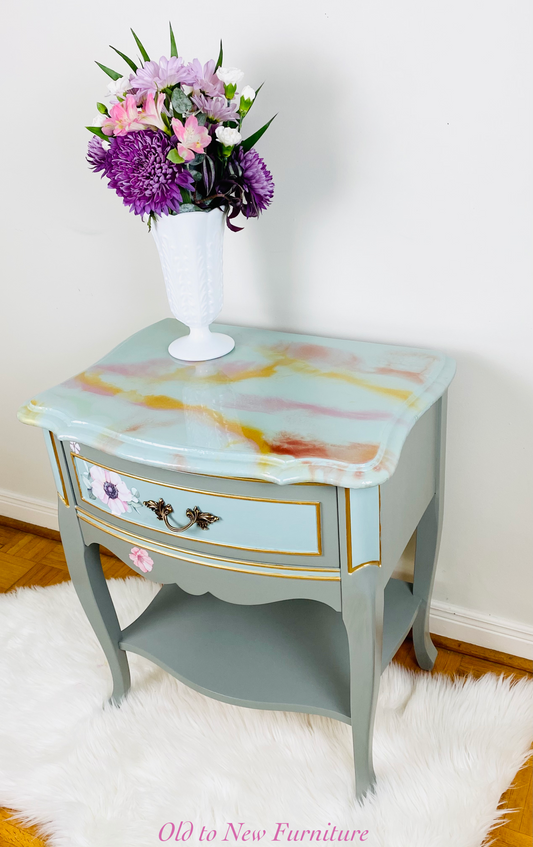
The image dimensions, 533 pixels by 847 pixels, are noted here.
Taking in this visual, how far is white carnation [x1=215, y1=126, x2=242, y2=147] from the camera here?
99 cm

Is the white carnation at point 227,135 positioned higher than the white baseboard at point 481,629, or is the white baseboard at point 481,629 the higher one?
the white carnation at point 227,135

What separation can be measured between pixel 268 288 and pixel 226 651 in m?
0.71

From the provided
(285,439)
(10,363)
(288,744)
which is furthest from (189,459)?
(10,363)

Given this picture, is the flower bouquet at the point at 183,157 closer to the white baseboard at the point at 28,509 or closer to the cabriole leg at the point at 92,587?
the cabriole leg at the point at 92,587

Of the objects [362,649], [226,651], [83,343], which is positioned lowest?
[226,651]

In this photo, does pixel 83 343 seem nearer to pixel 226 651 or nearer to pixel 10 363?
pixel 10 363

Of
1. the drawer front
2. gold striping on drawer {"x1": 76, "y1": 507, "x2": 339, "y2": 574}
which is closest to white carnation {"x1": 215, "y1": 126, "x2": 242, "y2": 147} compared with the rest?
the drawer front

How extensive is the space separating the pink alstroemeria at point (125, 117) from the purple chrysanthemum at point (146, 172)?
0.4 inches

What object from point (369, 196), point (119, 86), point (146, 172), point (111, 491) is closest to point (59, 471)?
point (111, 491)

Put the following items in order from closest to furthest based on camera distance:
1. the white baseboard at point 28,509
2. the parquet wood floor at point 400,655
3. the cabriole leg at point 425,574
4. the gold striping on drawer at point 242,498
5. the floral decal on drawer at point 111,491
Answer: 1. the gold striping on drawer at point 242,498
2. the floral decal on drawer at point 111,491
3. the parquet wood floor at point 400,655
4. the cabriole leg at point 425,574
5. the white baseboard at point 28,509

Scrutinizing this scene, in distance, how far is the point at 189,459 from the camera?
0.92 m

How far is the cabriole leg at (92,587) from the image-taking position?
3.89 feet

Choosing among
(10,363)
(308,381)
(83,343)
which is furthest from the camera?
(10,363)

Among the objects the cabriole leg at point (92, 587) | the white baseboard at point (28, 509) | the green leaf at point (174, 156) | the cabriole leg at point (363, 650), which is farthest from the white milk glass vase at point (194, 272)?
the white baseboard at point (28, 509)
